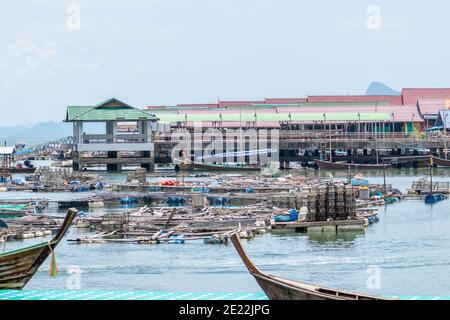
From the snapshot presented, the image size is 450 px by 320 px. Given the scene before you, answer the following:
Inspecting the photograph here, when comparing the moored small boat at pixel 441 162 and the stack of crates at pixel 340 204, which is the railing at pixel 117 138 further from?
the stack of crates at pixel 340 204

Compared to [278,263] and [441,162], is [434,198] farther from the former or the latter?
[441,162]

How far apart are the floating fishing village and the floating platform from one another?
5cm

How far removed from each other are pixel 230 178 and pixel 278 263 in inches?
1557

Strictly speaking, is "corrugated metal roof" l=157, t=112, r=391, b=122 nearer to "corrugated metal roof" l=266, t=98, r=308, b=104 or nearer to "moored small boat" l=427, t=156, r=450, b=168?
"moored small boat" l=427, t=156, r=450, b=168

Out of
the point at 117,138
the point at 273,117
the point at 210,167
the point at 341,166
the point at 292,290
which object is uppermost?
the point at 273,117

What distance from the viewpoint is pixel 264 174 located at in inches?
2950

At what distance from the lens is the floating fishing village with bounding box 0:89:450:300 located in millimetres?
35625

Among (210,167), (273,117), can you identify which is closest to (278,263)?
(210,167)

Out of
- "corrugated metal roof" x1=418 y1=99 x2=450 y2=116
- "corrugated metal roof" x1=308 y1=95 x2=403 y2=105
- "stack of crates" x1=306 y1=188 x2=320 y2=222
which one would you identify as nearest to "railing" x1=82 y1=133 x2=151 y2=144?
"corrugated metal roof" x1=418 y1=99 x2=450 y2=116

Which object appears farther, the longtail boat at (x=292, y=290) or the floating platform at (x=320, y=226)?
the floating platform at (x=320, y=226)

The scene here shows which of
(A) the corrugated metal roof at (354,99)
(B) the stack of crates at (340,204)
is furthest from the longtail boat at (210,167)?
(B) the stack of crates at (340,204)

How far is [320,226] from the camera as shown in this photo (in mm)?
37688

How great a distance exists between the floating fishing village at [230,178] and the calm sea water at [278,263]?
0.52 meters

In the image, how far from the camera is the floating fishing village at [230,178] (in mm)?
35625
